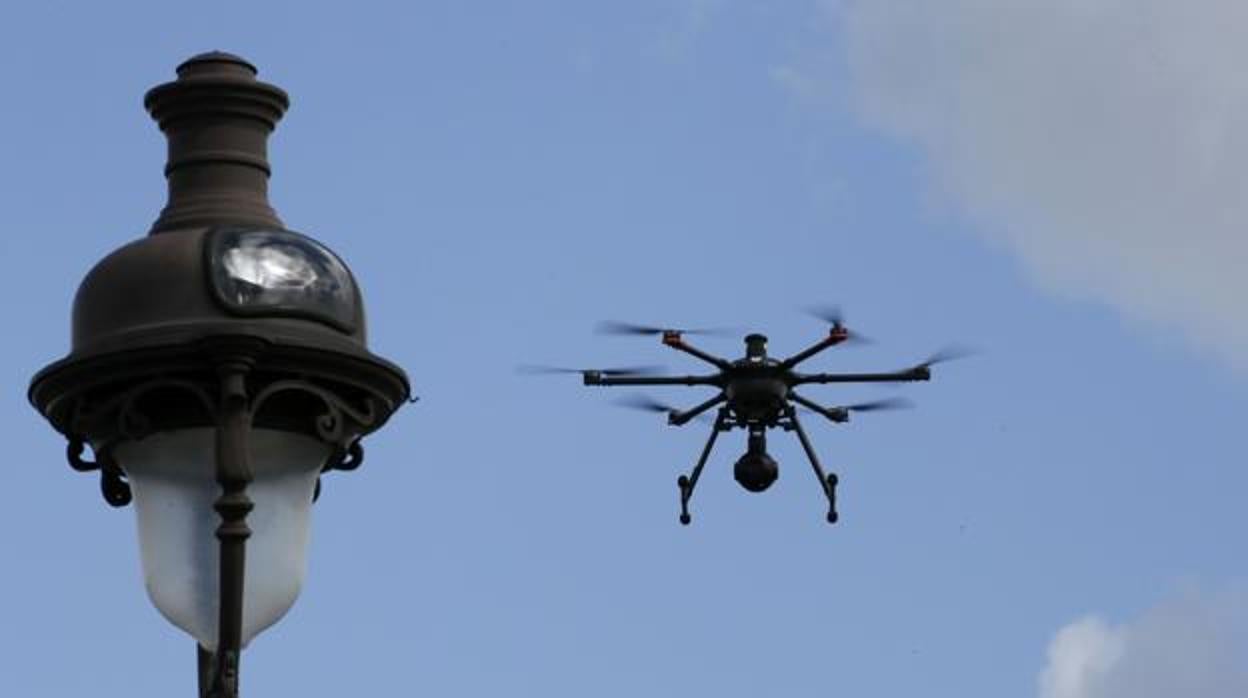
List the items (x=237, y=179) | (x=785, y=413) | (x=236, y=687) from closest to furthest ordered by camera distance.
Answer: (x=236, y=687) < (x=237, y=179) < (x=785, y=413)

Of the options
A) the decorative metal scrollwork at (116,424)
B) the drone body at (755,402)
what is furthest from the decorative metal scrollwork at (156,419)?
the drone body at (755,402)

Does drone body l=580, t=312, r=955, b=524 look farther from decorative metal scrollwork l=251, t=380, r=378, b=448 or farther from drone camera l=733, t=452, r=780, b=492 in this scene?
decorative metal scrollwork l=251, t=380, r=378, b=448

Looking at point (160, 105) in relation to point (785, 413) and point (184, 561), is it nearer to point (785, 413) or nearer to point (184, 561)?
point (184, 561)

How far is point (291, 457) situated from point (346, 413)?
0.66 ft

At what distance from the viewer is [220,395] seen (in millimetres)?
9828

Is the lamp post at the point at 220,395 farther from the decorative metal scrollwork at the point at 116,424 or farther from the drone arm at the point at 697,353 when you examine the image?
the drone arm at the point at 697,353

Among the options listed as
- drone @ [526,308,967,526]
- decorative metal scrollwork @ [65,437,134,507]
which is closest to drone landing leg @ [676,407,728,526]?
drone @ [526,308,967,526]

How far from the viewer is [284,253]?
9922mm

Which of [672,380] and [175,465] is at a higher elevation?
[672,380]

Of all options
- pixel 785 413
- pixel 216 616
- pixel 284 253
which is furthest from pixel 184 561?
pixel 785 413

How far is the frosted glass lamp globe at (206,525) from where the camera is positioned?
9914 millimetres

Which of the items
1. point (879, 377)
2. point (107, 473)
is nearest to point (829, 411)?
point (879, 377)

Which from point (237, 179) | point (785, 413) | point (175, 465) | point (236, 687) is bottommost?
point (236, 687)

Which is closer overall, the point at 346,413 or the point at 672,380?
the point at 346,413
